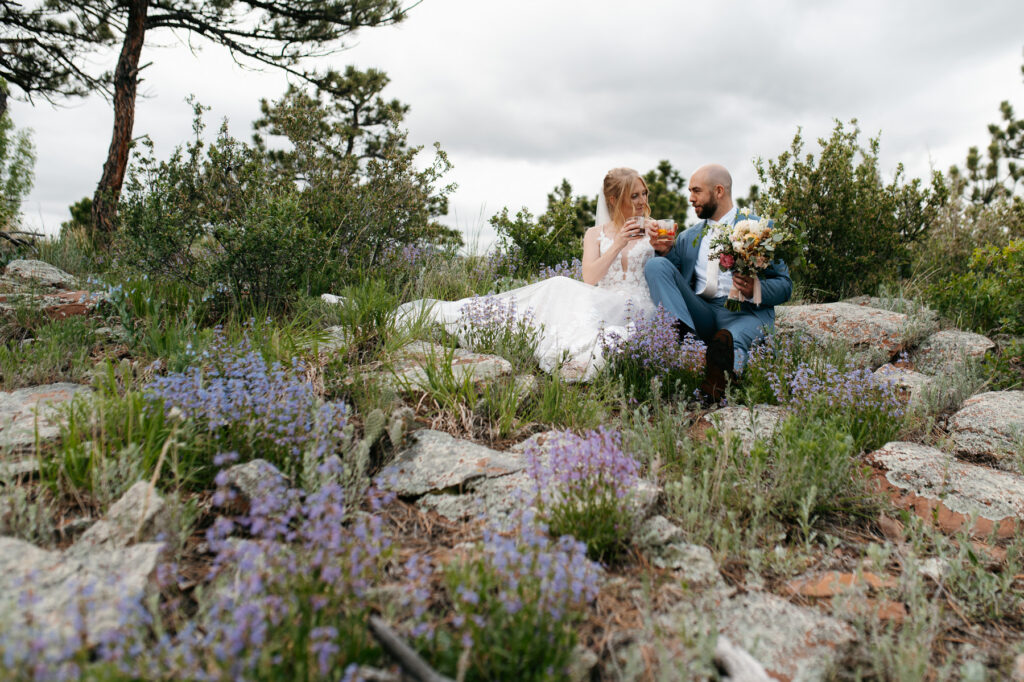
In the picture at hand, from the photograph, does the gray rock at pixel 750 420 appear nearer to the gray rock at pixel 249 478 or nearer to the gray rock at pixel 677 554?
the gray rock at pixel 677 554

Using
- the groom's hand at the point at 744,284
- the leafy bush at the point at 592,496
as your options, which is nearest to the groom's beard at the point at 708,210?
the groom's hand at the point at 744,284

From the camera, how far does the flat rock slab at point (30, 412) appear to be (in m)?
2.71

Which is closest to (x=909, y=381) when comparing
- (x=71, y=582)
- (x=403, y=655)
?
(x=403, y=655)

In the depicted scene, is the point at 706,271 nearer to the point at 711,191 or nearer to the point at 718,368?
the point at 711,191

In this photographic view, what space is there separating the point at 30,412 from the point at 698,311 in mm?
4429

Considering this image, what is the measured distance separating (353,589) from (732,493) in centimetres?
184

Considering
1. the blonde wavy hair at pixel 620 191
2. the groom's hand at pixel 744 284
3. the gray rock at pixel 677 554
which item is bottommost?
the gray rock at pixel 677 554

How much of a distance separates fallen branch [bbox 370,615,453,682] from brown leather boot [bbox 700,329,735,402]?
130 inches

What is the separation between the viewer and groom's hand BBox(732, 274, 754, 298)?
15.1 ft

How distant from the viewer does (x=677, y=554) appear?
238cm

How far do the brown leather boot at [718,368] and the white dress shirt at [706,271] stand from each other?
2.33 feet

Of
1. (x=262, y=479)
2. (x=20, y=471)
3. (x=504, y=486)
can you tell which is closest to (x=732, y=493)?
(x=504, y=486)

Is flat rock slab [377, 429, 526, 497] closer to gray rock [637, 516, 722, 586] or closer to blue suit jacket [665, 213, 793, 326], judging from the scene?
gray rock [637, 516, 722, 586]

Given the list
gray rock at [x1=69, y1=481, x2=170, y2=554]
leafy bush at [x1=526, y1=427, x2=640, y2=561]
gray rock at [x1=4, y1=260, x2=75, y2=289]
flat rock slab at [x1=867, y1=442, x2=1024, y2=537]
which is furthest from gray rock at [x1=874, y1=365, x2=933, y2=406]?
gray rock at [x1=4, y1=260, x2=75, y2=289]
